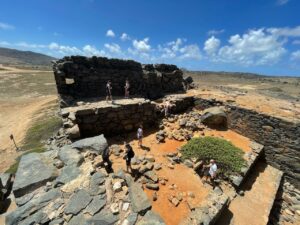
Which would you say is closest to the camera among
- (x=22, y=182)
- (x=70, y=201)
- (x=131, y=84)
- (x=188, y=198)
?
(x=70, y=201)

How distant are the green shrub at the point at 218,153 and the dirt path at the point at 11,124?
11.8m

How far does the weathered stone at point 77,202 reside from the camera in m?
4.94

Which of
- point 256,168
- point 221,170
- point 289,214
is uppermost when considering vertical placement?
point 221,170

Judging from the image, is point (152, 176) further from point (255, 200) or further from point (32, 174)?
point (255, 200)

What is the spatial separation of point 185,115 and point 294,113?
7534mm

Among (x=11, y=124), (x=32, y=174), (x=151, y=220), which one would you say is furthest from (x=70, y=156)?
(x=11, y=124)

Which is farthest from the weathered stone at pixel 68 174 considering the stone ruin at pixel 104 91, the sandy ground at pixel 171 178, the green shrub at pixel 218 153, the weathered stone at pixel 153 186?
the green shrub at pixel 218 153

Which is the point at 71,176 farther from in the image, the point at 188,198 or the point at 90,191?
the point at 188,198

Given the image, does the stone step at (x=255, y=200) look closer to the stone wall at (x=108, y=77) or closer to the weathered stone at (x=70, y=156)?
the weathered stone at (x=70, y=156)

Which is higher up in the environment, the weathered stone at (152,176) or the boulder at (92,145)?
the boulder at (92,145)

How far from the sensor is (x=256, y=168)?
11492 mm

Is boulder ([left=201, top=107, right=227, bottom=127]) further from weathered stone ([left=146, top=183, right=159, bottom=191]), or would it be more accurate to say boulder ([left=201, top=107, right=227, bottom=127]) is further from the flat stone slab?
the flat stone slab

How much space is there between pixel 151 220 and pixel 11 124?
2379 cm

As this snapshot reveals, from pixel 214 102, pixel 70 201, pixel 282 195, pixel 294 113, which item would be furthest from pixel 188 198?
pixel 294 113
